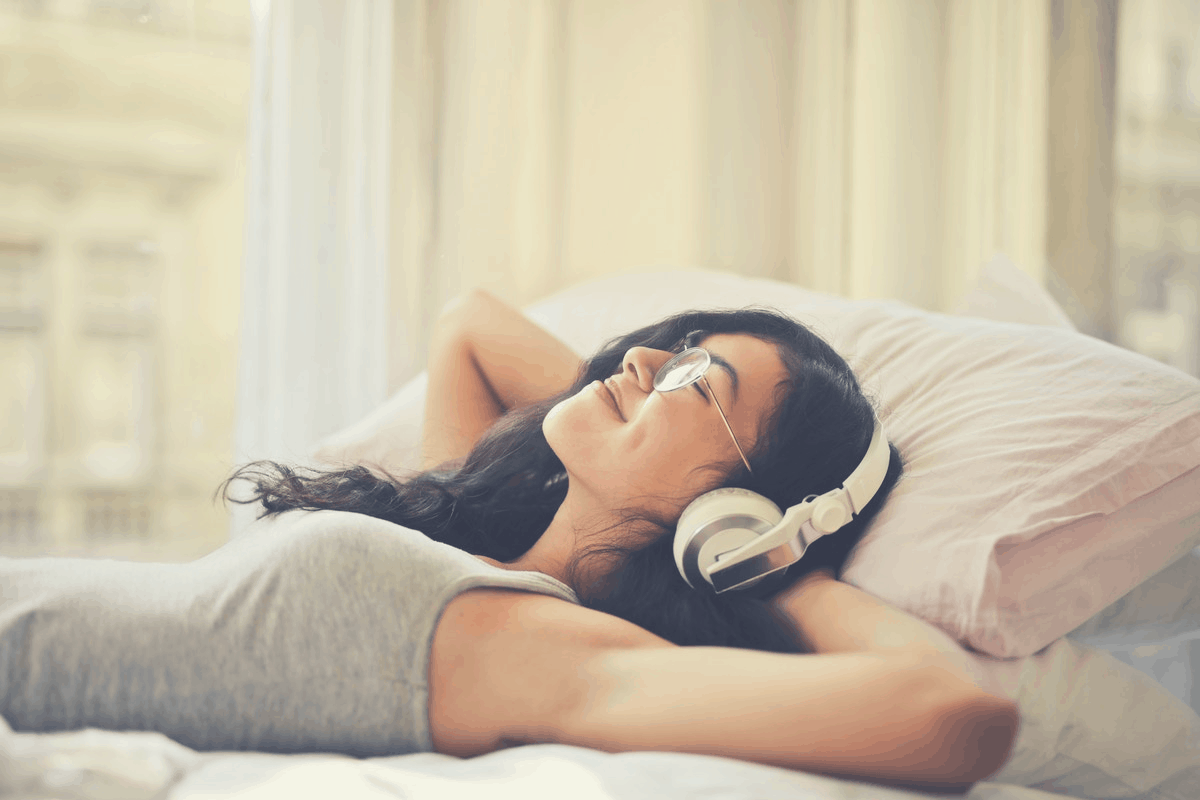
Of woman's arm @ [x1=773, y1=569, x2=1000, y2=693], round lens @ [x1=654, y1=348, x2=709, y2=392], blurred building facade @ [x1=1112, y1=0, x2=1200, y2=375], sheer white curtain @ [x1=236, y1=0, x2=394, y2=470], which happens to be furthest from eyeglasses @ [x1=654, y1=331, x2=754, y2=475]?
sheer white curtain @ [x1=236, y1=0, x2=394, y2=470]

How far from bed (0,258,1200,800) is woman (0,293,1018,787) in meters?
0.03

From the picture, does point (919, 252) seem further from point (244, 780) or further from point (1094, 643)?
point (244, 780)

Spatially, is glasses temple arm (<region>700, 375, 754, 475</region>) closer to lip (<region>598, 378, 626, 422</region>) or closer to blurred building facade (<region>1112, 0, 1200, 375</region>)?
lip (<region>598, 378, 626, 422</region>)

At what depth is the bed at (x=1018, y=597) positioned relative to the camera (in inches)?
21.5

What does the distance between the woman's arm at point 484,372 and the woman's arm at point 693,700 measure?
60cm

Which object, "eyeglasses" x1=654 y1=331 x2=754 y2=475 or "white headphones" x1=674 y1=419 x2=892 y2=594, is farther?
"eyeglasses" x1=654 y1=331 x2=754 y2=475

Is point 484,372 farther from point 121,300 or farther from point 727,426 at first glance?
point 121,300

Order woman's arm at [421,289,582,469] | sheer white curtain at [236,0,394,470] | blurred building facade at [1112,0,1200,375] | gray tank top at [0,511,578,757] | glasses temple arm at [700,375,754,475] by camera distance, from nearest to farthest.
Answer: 1. gray tank top at [0,511,578,757]
2. glasses temple arm at [700,375,754,475]
3. woman's arm at [421,289,582,469]
4. blurred building facade at [1112,0,1200,375]
5. sheer white curtain at [236,0,394,470]

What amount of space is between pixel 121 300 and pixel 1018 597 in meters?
3.04

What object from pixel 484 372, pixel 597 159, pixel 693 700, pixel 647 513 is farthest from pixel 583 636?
pixel 597 159

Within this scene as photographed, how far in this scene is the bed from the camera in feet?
1.79

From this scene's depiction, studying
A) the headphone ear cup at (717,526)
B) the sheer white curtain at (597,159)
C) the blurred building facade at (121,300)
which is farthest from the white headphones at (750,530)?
the blurred building facade at (121,300)

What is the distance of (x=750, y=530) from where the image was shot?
2.59 feet

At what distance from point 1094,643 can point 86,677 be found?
101 cm
